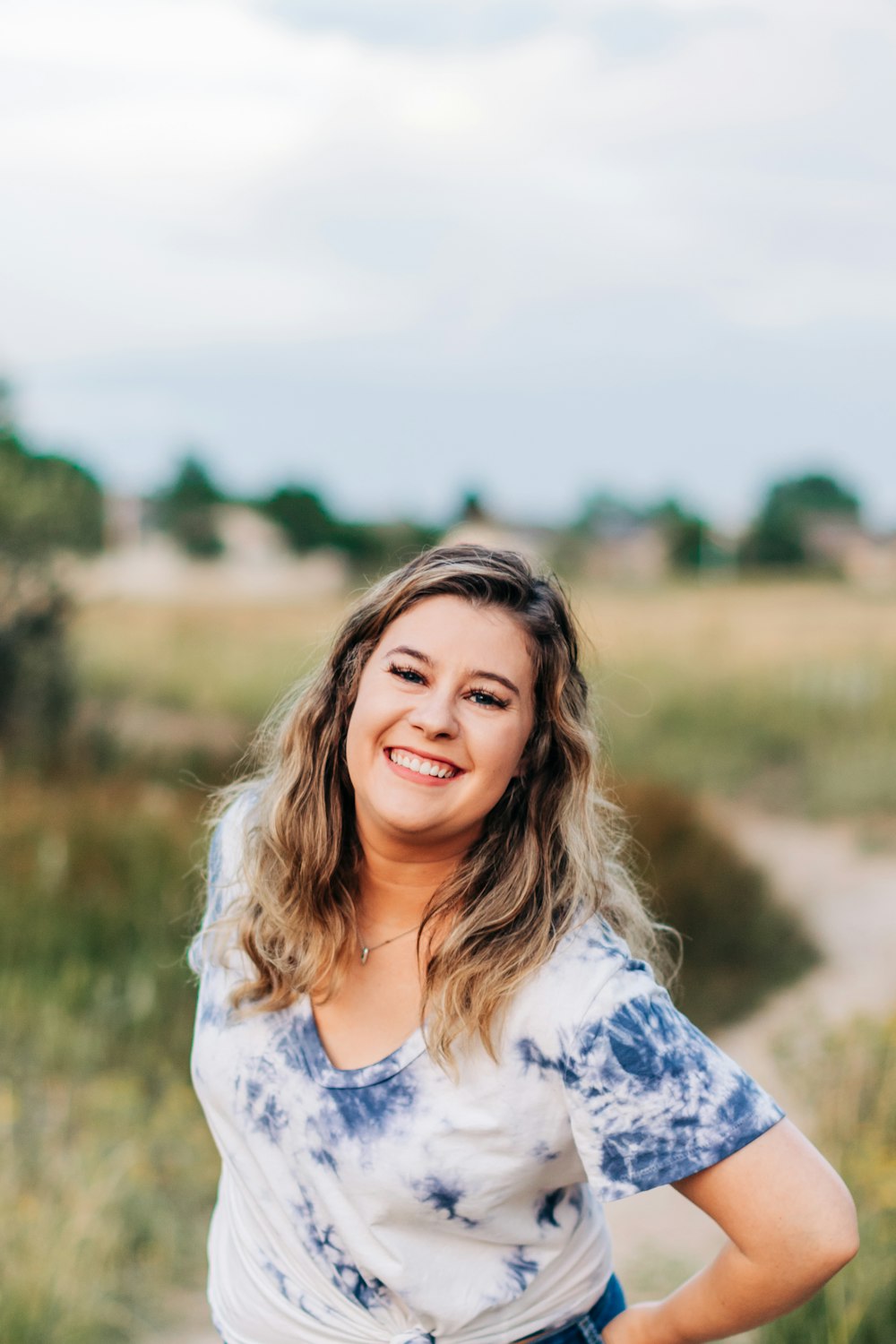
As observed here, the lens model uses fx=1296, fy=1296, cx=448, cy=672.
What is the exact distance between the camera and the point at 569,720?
169 centimetres

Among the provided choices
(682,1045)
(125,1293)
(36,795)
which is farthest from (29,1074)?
(682,1045)

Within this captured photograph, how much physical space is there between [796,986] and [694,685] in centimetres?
724

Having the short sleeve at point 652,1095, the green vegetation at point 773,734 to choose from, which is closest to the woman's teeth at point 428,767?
the short sleeve at point 652,1095

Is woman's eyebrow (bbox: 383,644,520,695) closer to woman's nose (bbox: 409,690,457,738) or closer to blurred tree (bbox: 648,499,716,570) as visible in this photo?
woman's nose (bbox: 409,690,457,738)

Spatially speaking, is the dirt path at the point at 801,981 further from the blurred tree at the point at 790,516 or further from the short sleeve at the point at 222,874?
the blurred tree at the point at 790,516

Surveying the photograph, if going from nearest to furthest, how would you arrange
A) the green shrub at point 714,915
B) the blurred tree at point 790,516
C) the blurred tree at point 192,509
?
the green shrub at point 714,915, the blurred tree at point 192,509, the blurred tree at point 790,516

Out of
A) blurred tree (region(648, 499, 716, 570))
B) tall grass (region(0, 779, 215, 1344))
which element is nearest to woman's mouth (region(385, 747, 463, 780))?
tall grass (region(0, 779, 215, 1344))

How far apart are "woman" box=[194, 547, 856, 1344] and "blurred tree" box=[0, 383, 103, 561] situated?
6.11m

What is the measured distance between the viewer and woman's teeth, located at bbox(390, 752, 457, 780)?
5.09 feet

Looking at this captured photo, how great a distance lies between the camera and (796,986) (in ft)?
19.1

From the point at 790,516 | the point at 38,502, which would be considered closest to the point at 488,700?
the point at 38,502

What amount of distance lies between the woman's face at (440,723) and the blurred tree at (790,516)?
77.6 feet

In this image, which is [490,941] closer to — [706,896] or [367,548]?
[706,896]

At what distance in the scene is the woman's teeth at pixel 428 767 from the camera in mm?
1553
